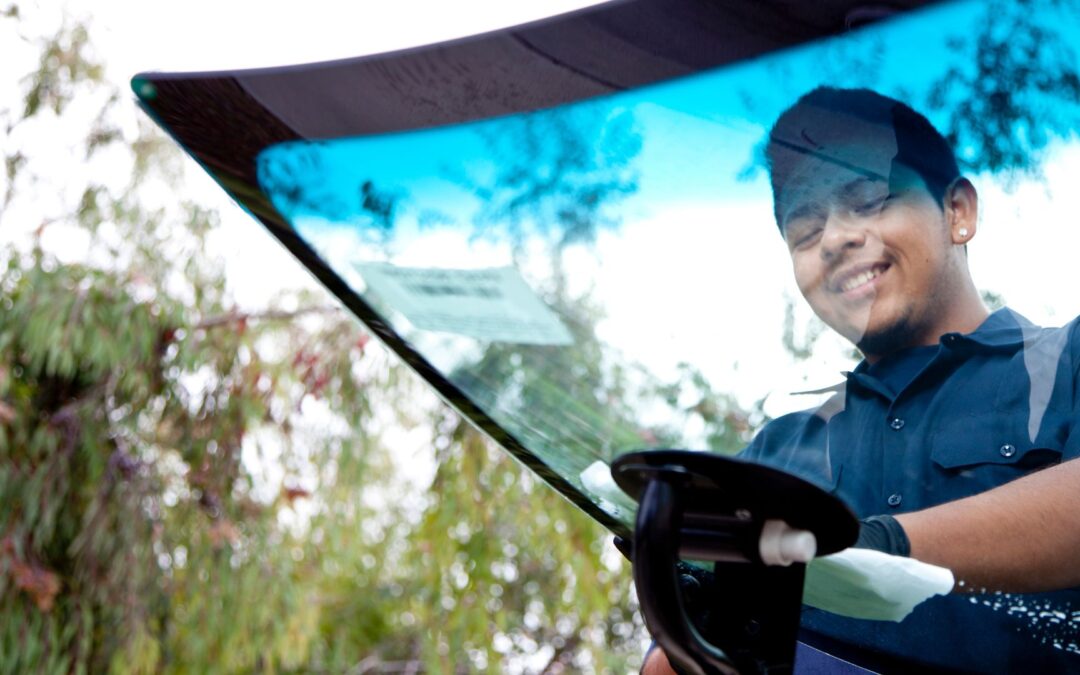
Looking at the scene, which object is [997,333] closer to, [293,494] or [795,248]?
[795,248]

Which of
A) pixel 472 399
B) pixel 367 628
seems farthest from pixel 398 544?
pixel 472 399

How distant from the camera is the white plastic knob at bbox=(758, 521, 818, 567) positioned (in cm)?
58

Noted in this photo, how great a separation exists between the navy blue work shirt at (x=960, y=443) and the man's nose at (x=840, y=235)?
0.21ft

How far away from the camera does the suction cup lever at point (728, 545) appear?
576 mm

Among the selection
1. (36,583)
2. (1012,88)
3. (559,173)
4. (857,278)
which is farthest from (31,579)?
(1012,88)

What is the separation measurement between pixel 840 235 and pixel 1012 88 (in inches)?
4.2

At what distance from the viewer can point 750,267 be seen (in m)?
0.60

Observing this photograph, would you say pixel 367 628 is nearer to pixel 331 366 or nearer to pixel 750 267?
pixel 331 366

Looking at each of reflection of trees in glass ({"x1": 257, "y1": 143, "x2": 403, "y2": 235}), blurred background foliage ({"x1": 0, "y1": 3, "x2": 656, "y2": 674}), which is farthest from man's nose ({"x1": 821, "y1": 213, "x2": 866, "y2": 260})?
blurred background foliage ({"x1": 0, "y1": 3, "x2": 656, "y2": 674})

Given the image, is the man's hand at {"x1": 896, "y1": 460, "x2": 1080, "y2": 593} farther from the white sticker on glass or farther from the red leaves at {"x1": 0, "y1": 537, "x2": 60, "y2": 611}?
the red leaves at {"x1": 0, "y1": 537, "x2": 60, "y2": 611}

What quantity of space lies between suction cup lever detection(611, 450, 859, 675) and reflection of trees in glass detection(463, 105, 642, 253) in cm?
14

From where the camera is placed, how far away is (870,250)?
0.56 m

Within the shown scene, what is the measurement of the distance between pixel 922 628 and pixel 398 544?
3998 mm

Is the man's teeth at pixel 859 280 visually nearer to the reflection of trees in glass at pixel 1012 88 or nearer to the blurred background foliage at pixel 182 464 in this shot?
the reflection of trees in glass at pixel 1012 88
